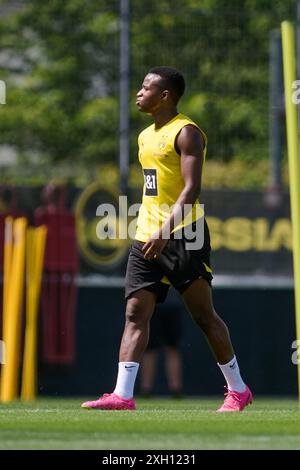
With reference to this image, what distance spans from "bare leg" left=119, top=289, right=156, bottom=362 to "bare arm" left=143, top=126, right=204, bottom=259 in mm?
298

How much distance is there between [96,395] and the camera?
16531 mm

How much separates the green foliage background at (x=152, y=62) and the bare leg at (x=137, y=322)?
8210 mm

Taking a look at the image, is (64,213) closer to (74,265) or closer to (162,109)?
(74,265)

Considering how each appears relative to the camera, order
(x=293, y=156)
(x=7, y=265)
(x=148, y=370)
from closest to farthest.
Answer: (x=293, y=156) → (x=7, y=265) → (x=148, y=370)

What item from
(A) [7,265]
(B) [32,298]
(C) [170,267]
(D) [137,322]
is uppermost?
(A) [7,265]

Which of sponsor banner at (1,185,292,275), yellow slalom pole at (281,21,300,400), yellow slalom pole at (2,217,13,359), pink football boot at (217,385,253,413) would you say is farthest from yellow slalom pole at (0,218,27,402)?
pink football boot at (217,385,253,413)

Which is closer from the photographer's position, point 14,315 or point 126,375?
point 126,375

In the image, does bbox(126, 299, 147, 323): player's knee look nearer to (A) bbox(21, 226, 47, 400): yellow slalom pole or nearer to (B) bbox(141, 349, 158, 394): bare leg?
(A) bbox(21, 226, 47, 400): yellow slalom pole

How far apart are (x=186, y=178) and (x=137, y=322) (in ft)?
2.99

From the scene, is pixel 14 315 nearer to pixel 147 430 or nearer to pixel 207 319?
pixel 207 319

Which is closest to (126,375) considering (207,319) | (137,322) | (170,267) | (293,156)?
(137,322)

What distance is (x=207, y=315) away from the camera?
28.0ft

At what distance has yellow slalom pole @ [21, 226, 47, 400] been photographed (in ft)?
50.5

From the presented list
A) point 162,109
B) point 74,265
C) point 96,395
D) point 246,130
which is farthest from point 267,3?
point 162,109
